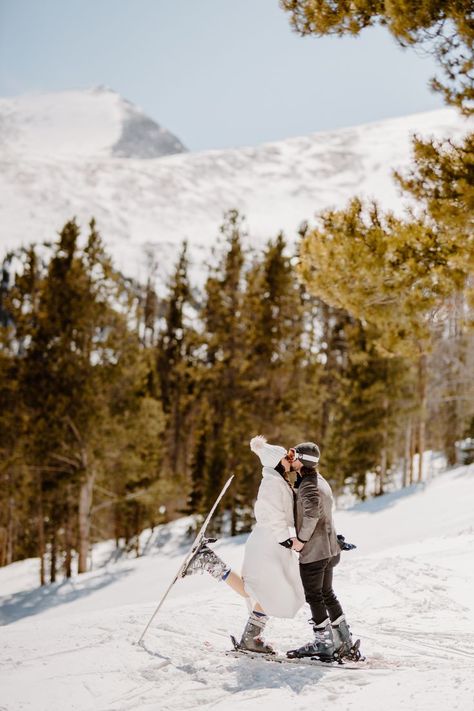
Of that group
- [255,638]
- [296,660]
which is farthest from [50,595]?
[296,660]

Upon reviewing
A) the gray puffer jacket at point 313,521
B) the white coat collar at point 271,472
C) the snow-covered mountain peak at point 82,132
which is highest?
the snow-covered mountain peak at point 82,132

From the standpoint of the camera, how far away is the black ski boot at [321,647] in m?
4.76

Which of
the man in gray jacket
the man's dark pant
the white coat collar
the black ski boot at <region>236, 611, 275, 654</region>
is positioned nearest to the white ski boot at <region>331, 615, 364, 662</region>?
the man in gray jacket

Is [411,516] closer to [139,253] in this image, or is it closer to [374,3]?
[374,3]

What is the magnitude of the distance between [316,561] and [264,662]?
921 mm

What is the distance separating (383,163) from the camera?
5645 inches

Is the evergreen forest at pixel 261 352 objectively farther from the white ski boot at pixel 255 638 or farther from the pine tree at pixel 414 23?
the white ski boot at pixel 255 638

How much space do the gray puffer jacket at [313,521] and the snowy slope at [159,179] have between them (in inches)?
2691

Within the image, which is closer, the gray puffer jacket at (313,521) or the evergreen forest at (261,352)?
the gray puffer jacket at (313,521)

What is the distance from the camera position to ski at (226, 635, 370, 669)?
Result: 4633mm

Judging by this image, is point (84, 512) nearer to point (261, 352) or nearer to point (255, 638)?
point (261, 352)

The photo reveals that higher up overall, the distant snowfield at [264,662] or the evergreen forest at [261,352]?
the evergreen forest at [261,352]

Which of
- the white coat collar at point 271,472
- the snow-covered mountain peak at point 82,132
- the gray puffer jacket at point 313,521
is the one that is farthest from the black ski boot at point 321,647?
the snow-covered mountain peak at point 82,132

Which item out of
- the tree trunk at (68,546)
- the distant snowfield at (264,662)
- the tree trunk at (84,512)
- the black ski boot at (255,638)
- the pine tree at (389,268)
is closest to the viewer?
the distant snowfield at (264,662)
